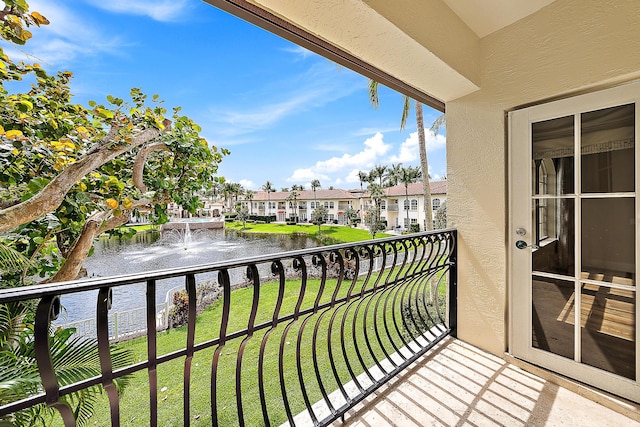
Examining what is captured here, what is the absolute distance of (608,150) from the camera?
154 cm

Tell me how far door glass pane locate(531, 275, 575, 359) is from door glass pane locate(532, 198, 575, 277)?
0.09 metres

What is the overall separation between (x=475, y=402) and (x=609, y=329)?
0.90m

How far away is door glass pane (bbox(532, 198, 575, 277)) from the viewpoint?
1.66m

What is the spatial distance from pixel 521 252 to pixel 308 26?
1.95m

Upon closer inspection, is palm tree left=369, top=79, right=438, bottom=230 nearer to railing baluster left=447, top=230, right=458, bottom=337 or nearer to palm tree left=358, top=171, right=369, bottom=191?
railing baluster left=447, top=230, right=458, bottom=337

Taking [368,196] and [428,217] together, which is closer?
[428,217]

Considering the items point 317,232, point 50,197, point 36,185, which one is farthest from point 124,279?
point 317,232

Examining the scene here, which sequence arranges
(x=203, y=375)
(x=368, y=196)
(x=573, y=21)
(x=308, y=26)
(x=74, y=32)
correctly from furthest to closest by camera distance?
(x=368, y=196)
(x=203, y=375)
(x=74, y=32)
(x=573, y=21)
(x=308, y=26)

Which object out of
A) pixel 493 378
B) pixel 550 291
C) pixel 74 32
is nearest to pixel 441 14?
pixel 550 291

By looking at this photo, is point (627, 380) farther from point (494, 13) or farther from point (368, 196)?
point (368, 196)

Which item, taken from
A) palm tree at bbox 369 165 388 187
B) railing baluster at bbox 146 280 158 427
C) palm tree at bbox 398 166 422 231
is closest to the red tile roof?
palm tree at bbox 398 166 422 231

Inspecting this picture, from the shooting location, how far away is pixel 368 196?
46.8 feet

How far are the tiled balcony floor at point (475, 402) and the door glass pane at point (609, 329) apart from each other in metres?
0.24

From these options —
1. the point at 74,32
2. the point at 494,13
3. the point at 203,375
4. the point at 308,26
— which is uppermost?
the point at 74,32
